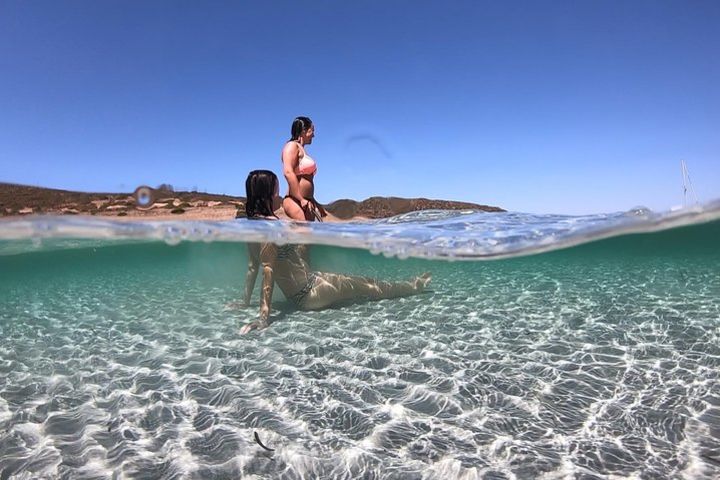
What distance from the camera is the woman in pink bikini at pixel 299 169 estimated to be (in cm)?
659

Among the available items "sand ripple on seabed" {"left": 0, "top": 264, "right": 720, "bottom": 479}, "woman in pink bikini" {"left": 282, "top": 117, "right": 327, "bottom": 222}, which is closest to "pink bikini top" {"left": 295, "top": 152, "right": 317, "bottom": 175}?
"woman in pink bikini" {"left": 282, "top": 117, "right": 327, "bottom": 222}

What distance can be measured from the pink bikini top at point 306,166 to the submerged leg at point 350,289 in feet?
6.85

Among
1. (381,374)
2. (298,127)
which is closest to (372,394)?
(381,374)

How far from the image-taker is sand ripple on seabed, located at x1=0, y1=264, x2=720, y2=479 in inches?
142

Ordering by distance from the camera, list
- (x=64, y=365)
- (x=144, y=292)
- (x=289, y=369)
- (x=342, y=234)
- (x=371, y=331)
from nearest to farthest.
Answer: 1. (x=289, y=369)
2. (x=64, y=365)
3. (x=371, y=331)
4. (x=342, y=234)
5. (x=144, y=292)

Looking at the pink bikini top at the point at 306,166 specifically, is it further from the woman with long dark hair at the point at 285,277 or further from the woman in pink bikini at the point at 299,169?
the woman with long dark hair at the point at 285,277

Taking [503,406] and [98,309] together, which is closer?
[503,406]

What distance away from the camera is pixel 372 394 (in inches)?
192

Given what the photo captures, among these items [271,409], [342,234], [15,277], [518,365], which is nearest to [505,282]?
[342,234]

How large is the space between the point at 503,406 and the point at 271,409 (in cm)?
258

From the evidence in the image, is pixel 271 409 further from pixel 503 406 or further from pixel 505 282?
pixel 505 282

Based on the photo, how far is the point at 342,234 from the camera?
893 cm

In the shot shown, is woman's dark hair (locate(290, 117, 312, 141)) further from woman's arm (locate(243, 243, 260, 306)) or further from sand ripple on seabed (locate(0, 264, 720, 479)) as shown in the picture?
sand ripple on seabed (locate(0, 264, 720, 479))

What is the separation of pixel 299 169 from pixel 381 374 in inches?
137
